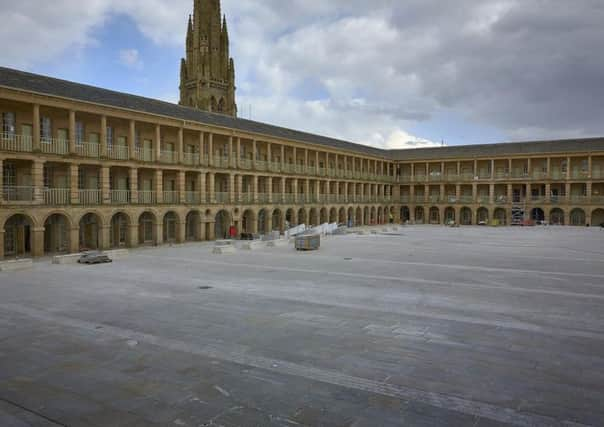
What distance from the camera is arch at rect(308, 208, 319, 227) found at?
57.3 metres

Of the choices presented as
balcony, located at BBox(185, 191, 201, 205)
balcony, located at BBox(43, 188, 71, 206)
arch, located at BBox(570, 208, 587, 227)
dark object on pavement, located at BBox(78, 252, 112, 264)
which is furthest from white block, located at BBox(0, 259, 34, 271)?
arch, located at BBox(570, 208, 587, 227)

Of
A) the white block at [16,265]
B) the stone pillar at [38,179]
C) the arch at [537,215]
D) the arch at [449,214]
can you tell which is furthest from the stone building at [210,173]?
the white block at [16,265]

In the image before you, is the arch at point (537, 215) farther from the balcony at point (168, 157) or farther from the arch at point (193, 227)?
the balcony at point (168, 157)

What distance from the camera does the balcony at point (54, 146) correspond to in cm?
3003

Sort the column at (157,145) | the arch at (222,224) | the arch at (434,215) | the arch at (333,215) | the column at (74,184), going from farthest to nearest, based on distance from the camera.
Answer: the arch at (434,215) → the arch at (333,215) → the arch at (222,224) → the column at (157,145) → the column at (74,184)

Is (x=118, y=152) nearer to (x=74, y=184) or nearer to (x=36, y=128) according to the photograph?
(x=74, y=184)

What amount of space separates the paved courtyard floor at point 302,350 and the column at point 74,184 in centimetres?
1048

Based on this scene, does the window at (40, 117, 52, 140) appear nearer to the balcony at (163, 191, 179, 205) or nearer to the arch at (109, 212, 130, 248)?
the arch at (109, 212, 130, 248)

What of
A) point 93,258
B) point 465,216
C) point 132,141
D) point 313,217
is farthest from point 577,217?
point 93,258

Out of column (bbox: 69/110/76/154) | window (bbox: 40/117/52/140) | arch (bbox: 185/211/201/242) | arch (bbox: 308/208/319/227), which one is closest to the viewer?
column (bbox: 69/110/76/154)

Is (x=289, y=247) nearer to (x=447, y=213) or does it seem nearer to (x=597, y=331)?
(x=597, y=331)

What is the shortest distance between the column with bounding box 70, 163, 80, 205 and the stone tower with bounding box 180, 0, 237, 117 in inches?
1801

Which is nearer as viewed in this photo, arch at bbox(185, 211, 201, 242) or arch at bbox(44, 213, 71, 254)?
arch at bbox(44, 213, 71, 254)

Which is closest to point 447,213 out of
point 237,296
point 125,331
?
point 237,296
